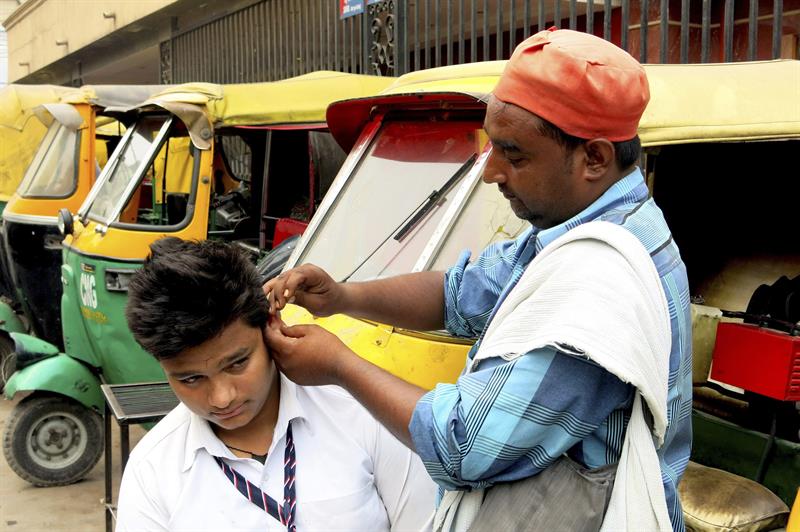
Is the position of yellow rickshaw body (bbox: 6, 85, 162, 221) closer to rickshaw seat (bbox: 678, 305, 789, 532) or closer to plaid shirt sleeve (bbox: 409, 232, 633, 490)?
rickshaw seat (bbox: 678, 305, 789, 532)

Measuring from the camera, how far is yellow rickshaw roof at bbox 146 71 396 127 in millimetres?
5105

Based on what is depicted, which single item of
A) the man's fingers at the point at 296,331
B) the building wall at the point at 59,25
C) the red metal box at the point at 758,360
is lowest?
the red metal box at the point at 758,360

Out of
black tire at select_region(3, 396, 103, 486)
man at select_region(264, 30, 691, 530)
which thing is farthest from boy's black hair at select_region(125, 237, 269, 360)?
black tire at select_region(3, 396, 103, 486)

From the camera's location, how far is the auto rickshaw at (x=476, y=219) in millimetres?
2525

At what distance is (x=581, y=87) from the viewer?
136 cm

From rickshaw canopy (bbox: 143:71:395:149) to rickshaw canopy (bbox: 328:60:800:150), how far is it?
6.93 feet

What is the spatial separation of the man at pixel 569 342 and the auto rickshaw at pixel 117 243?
3.52 metres

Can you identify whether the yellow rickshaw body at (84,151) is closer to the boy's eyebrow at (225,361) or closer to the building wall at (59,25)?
the boy's eyebrow at (225,361)

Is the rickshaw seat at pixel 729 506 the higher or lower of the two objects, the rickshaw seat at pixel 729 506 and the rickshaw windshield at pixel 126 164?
the lower

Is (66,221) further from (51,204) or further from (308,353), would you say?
(308,353)

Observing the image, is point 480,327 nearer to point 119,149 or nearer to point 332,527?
point 332,527

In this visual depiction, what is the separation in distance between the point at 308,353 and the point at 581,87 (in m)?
0.67

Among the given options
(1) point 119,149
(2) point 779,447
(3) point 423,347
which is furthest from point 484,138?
(1) point 119,149

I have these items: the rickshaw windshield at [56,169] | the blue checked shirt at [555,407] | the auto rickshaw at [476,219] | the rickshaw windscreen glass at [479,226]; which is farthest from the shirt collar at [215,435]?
the rickshaw windshield at [56,169]
